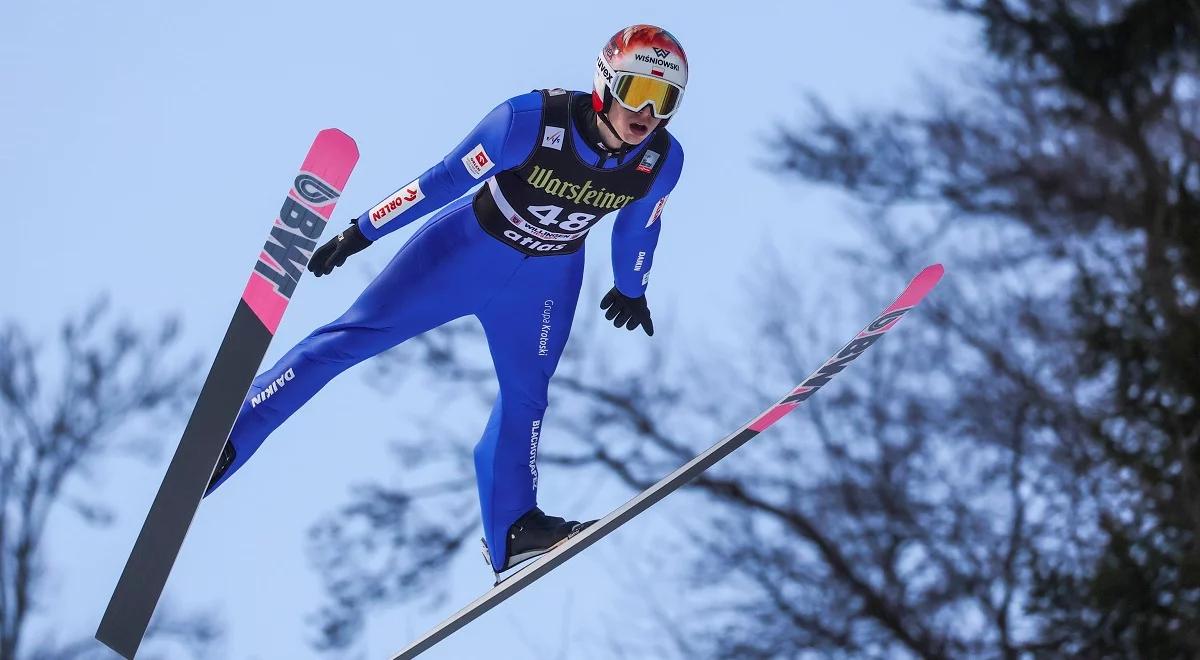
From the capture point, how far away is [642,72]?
3871mm

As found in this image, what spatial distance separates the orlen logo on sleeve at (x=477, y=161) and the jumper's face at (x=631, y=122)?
35 centimetres

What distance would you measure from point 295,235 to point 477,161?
1.67ft

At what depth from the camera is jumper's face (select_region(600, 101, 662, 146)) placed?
3.94 m

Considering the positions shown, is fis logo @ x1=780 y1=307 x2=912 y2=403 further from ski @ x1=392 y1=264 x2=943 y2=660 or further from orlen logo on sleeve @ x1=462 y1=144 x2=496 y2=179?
orlen logo on sleeve @ x1=462 y1=144 x2=496 y2=179

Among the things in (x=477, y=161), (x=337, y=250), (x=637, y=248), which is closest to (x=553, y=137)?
(x=477, y=161)

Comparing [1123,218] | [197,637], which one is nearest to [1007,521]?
[1123,218]

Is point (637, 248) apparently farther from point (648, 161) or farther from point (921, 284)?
point (921, 284)

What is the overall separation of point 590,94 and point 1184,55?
765 centimetres

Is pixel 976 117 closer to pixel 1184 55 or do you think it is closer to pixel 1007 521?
pixel 1184 55

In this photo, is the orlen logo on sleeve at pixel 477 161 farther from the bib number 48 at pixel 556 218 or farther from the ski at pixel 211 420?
the ski at pixel 211 420

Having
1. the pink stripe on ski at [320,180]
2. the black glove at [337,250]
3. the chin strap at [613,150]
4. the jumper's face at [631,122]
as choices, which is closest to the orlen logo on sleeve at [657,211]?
the chin strap at [613,150]

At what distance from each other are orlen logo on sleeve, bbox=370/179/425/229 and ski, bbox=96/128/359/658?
0.76ft

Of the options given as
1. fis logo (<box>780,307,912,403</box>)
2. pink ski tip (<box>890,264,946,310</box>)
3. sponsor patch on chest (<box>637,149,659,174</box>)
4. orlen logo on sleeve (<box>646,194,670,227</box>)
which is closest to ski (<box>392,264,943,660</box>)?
fis logo (<box>780,307,912,403</box>)

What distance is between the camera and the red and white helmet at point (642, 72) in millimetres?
3879
